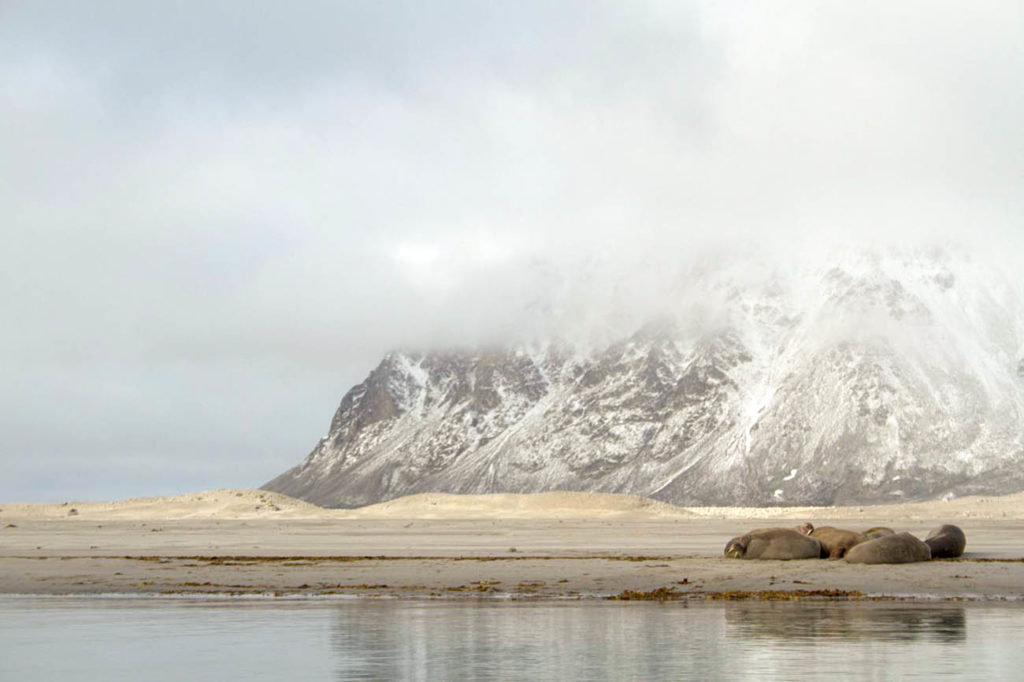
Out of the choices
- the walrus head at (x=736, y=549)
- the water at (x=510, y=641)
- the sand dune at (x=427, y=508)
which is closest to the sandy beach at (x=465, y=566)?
the walrus head at (x=736, y=549)

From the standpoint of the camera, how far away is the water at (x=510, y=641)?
16172 mm

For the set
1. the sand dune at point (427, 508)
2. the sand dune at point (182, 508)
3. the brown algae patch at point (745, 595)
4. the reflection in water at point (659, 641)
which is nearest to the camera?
the reflection in water at point (659, 641)

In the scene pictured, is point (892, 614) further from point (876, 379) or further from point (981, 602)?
point (876, 379)

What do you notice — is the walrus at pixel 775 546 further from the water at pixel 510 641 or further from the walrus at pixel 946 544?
the water at pixel 510 641

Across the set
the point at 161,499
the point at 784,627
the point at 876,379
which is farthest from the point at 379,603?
the point at 876,379

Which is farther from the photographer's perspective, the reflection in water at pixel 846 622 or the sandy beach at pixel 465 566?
the sandy beach at pixel 465 566

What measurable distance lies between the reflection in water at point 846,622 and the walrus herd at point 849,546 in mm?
8896

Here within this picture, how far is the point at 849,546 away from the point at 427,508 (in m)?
73.1

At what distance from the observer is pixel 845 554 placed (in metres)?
36.0

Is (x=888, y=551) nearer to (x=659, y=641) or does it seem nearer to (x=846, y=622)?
(x=846, y=622)

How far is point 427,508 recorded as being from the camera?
107 m

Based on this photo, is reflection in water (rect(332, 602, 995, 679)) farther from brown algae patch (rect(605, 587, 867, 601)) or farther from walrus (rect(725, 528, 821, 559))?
walrus (rect(725, 528, 821, 559))

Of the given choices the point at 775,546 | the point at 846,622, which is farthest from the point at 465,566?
the point at 846,622

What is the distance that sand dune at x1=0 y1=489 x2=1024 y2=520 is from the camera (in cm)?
9969
